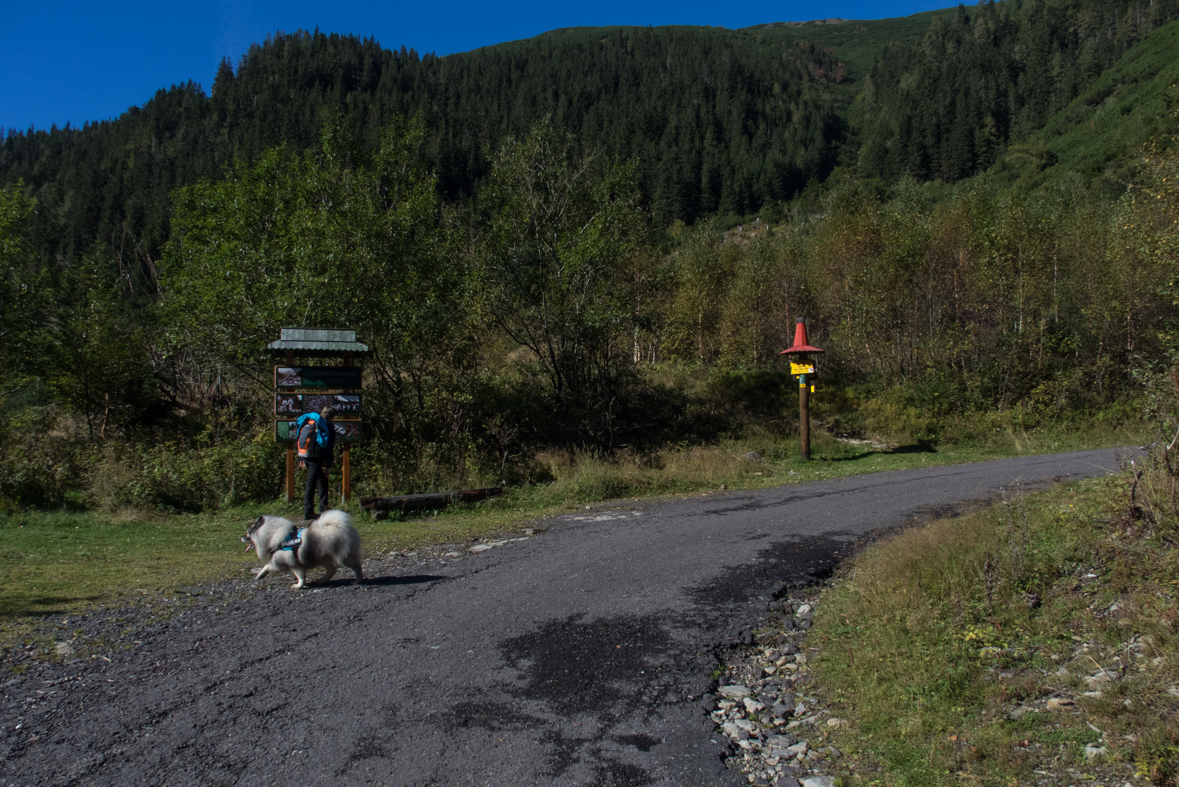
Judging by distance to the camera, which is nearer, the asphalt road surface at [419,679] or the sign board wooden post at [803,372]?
the asphalt road surface at [419,679]

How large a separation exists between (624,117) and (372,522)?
13098cm

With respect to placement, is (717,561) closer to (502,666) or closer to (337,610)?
(502,666)

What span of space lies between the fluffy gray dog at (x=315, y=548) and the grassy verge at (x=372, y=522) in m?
1.01

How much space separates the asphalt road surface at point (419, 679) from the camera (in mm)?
3732

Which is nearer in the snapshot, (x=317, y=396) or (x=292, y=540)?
(x=292, y=540)

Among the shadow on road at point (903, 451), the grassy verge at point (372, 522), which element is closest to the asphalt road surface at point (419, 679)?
the grassy verge at point (372, 522)

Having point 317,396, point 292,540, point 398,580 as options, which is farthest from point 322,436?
point 398,580

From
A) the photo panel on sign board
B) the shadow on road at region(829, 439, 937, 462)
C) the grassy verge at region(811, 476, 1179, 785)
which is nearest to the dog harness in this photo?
the grassy verge at region(811, 476, 1179, 785)

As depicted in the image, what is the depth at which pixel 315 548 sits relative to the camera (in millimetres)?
7188

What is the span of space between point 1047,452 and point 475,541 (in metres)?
17.3

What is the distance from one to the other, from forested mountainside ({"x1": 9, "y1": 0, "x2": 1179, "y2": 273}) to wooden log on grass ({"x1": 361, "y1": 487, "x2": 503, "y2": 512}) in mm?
70468

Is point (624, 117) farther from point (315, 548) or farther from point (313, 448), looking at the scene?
point (315, 548)

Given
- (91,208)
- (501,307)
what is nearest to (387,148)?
(501,307)

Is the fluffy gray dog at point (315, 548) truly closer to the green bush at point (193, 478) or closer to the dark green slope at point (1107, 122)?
the green bush at point (193, 478)
